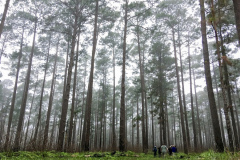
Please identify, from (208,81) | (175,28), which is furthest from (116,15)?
(208,81)

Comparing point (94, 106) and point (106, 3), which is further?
point (94, 106)

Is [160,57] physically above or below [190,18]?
below

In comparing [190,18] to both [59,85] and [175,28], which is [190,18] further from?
[59,85]

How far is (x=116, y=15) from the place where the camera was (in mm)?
13461

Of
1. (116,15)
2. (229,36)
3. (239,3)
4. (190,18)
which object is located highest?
(190,18)

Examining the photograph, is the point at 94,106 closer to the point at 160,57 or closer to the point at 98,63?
the point at 98,63

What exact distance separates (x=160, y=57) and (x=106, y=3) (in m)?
8.46

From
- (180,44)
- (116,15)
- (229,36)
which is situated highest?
(116,15)

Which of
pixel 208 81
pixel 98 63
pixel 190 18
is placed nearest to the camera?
pixel 208 81

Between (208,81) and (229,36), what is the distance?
6.12m

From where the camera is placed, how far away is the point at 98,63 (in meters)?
20.7

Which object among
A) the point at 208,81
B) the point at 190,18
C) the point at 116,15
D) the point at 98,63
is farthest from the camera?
the point at 98,63

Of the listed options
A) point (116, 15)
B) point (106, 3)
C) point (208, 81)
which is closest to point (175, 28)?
point (116, 15)

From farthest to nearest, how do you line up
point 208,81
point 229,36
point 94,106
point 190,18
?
point 94,106, point 190,18, point 229,36, point 208,81
